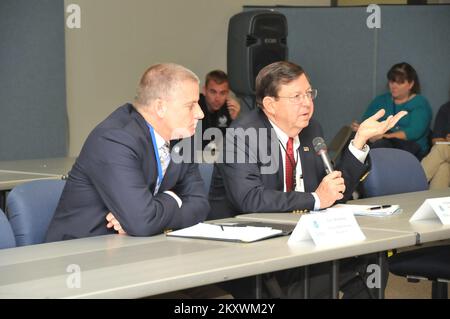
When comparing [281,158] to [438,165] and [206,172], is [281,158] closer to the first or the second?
[206,172]

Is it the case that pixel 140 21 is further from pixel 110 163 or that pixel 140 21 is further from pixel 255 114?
pixel 110 163

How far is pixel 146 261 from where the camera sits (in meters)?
2.46

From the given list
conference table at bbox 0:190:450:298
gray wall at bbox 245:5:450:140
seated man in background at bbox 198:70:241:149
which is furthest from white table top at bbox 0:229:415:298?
gray wall at bbox 245:5:450:140

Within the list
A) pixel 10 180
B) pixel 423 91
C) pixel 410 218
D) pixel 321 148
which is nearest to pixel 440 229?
pixel 410 218

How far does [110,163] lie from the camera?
3.03 meters

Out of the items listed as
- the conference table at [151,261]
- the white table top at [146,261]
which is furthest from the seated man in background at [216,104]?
the white table top at [146,261]

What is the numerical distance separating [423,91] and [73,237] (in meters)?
5.66

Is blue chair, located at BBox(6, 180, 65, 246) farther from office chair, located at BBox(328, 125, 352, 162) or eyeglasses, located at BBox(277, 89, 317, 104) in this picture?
office chair, located at BBox(328, 125, 352, 162)

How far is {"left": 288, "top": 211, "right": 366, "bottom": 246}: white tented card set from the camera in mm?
2711

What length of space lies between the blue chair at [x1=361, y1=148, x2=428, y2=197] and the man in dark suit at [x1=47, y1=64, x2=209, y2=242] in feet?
3.97

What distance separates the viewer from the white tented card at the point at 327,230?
8.89 ft

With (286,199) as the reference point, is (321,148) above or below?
above

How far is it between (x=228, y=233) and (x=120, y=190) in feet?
1.34

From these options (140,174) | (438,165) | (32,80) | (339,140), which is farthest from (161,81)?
(438,165)
